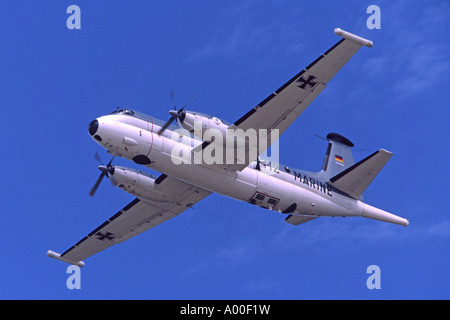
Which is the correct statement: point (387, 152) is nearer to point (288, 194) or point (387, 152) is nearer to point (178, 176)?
point (288, 194)

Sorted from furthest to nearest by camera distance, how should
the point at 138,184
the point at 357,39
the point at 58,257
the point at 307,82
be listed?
the point at 58,257
the point at 138,184
the point at 307,82
the point at 357,39

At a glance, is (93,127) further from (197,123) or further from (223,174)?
(223,174)

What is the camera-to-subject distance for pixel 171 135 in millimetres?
37375

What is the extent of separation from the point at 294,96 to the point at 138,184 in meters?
8.97

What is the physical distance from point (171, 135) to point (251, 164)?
4.65 m

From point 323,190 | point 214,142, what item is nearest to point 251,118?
point 214,142

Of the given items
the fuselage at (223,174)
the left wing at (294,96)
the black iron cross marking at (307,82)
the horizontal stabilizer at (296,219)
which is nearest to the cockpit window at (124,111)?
the fuselage at (223,174)

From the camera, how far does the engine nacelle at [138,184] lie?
39.0 meters

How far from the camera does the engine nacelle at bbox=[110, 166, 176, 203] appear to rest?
128 feet

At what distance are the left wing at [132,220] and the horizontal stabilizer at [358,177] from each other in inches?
287

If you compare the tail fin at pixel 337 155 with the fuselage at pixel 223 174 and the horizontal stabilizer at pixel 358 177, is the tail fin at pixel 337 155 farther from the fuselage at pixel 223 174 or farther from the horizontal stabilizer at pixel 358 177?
the fuselage at pixel 223 174

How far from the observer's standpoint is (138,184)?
3947 centimetres

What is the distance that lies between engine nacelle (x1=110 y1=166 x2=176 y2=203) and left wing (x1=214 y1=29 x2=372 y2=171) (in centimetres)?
409

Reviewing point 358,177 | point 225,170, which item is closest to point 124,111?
point 225,170
